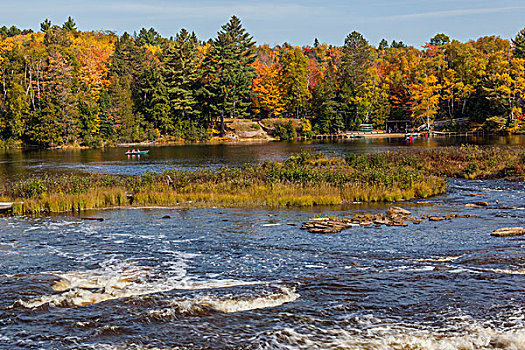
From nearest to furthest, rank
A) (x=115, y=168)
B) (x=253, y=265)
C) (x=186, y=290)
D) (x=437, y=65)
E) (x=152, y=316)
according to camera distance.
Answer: (x=152, y=316), (x=186, y=290), (x=253, y=265), (x=115, y=168), (x=437, y=65)

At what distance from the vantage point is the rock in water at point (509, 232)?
2061 cm

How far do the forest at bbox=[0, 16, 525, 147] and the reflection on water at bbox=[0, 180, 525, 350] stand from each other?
78.8 m

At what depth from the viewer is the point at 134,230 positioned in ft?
76.6

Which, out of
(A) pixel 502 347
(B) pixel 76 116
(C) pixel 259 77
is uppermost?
(C) pixel 259 77

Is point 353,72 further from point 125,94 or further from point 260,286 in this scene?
point 260,286

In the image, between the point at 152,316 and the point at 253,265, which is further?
the point at 253,265

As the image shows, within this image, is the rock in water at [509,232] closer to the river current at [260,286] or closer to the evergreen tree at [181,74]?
the river current at [260,286]

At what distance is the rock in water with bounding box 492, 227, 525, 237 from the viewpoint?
20609 mm

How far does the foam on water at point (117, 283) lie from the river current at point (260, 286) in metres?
0.05

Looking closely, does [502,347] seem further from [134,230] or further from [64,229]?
[64,229]

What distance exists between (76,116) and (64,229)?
77.3 meters

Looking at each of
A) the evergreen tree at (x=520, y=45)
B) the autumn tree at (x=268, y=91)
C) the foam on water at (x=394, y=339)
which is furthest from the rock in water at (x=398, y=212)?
the evergreen tree at (x=520, y=45)

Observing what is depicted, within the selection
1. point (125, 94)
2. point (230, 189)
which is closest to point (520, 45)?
point (125, 94)

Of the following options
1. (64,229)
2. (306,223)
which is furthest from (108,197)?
(306,223)
